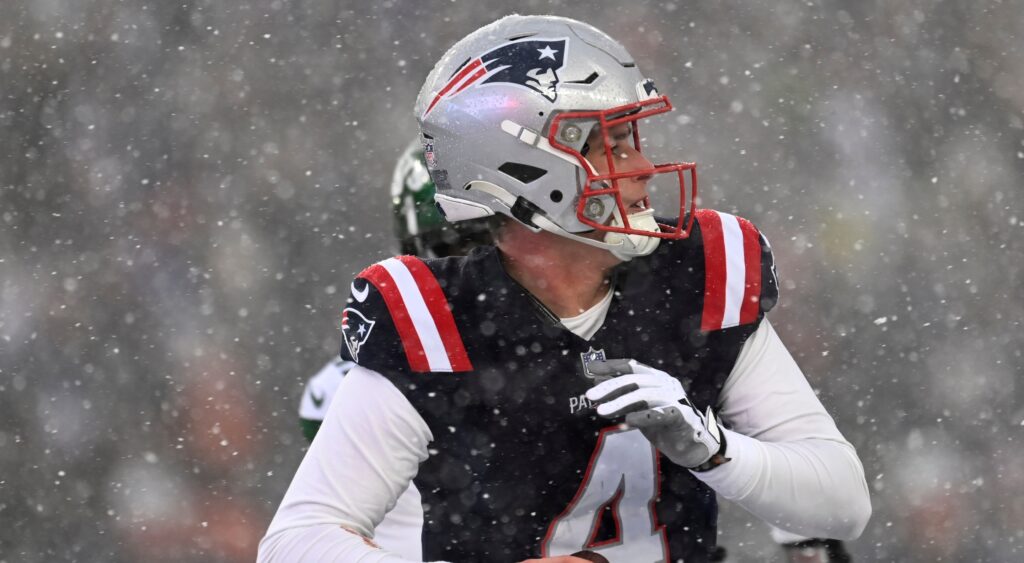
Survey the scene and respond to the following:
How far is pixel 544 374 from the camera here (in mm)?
1806

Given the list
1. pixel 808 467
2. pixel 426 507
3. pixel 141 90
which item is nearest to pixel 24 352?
pixel 141 90

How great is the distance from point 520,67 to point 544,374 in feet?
1.42

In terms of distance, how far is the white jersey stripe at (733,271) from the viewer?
1.83m

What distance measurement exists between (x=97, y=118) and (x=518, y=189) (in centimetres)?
513

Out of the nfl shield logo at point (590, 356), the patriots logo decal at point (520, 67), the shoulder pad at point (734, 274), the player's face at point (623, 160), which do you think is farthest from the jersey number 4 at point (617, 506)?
the patriots logo decal at point (520, 67)

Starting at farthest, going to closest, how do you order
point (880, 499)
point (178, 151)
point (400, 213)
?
point (178, 151), point (880, 499), point (400, 213)

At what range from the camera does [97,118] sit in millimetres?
6461

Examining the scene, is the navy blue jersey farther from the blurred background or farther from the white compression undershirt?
the blurred background

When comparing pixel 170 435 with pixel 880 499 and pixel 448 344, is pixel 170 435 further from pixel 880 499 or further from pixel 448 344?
pixel 448 344

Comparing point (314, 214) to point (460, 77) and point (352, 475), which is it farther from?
point (352, 475)

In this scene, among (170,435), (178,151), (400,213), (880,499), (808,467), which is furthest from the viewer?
(178,151)

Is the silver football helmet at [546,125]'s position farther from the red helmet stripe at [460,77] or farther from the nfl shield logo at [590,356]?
the nfl shield logo at [590,356]

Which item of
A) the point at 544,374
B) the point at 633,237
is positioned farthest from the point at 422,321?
the point at 633,237

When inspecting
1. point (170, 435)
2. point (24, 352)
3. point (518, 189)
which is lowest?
point (170, 435)
